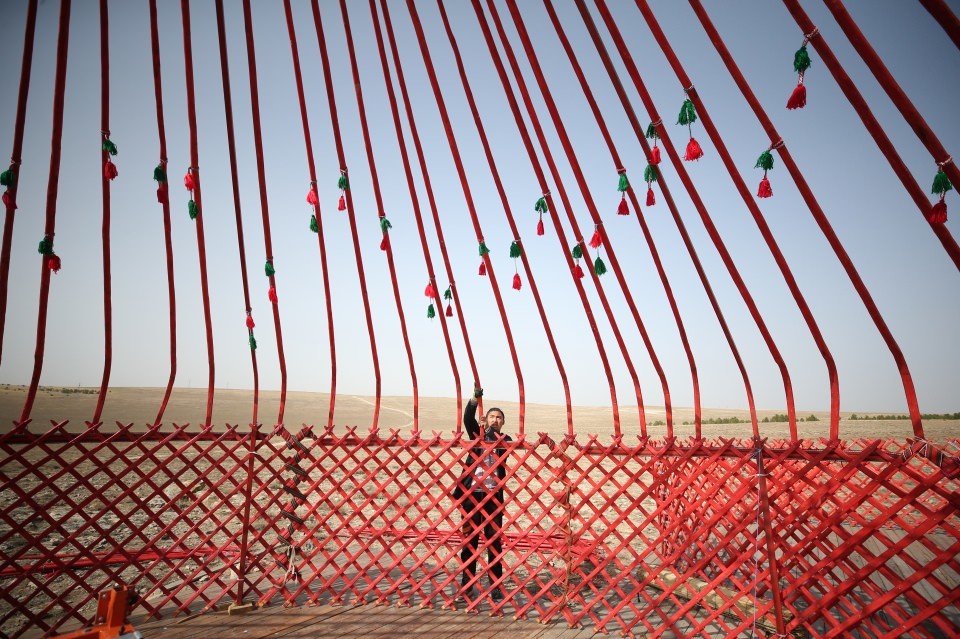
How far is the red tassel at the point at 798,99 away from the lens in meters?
2.57

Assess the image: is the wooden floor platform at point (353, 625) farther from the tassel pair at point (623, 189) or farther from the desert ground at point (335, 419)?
the desert ground at point (335, 419)

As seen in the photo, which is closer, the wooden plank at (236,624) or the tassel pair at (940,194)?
the tassel pair at (940,194)

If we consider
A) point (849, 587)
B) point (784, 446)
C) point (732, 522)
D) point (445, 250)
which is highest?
point (445, 250)

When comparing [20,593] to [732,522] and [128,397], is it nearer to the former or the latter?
[732,522]

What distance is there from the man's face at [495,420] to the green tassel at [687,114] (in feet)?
7.79

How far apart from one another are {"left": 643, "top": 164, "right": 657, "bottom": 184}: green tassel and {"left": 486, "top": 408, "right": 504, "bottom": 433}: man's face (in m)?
2.00

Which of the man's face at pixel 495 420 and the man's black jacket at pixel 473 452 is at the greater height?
the man's face at pixel 495 420

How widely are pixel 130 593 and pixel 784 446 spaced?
140 inches

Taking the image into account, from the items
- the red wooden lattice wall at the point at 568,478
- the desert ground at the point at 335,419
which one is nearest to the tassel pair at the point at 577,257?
the red wooden lattice wall at the point at 568,478

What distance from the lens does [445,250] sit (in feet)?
14.6

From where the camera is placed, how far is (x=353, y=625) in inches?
133

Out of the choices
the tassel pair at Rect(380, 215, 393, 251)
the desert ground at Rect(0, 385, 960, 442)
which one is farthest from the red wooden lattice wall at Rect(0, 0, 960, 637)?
the desert ground at Rect(0, 385, 960, 442)

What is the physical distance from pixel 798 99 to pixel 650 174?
3.14ft

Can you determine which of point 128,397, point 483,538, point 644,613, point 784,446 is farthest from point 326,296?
point 128,397
